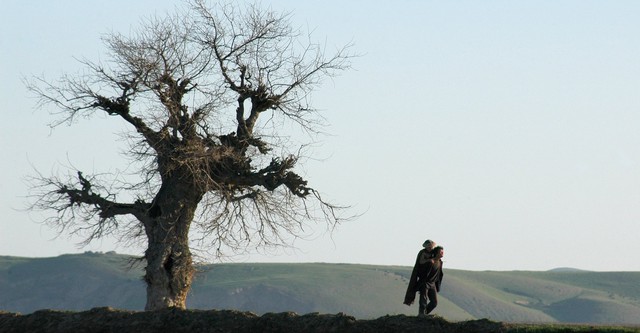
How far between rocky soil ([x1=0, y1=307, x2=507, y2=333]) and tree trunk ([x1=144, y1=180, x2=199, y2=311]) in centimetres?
461

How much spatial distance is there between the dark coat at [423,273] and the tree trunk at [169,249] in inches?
290

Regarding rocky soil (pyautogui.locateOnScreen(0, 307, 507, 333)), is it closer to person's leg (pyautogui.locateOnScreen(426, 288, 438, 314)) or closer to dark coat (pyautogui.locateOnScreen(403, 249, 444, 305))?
dark coat (pyautogui.locateOnScreen(403, 249, 444, 305))

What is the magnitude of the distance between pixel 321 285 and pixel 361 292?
8487mm

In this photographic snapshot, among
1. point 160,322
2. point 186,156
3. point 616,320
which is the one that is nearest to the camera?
point 160,322

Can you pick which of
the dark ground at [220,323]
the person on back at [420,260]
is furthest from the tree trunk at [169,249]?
the person on back at [420,260]

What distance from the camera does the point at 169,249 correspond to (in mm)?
33875

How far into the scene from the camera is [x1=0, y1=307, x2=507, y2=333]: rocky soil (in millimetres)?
24750

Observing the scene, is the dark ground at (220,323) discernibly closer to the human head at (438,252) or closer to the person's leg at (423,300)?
the person's leg at (423,300)

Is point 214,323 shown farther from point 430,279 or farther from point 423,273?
point 430,279

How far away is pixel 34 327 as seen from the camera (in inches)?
1128

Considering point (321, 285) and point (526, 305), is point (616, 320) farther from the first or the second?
point (321, 285)

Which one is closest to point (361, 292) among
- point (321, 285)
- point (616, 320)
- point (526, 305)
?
point (321, 285)

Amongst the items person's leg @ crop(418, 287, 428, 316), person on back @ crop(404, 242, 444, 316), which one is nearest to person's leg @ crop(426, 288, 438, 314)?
person on back @ crop(404, 242, 444, 316)

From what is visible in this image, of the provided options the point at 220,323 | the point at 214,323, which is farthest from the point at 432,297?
the point at 214,323
